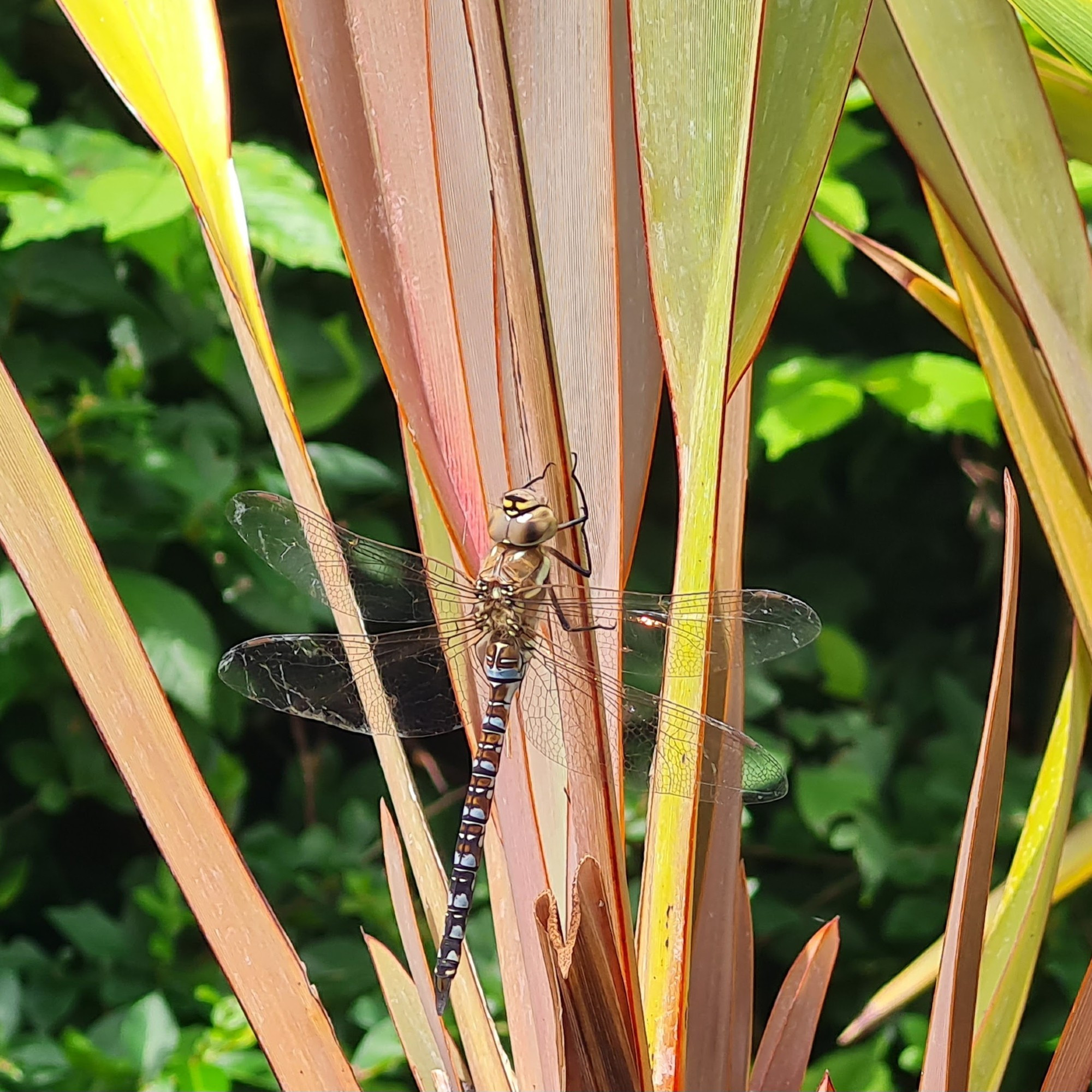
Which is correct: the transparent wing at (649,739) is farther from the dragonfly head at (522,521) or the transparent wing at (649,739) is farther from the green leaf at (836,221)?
the green leaf at (836,221)

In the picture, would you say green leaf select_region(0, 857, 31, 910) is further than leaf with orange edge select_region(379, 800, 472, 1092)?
Yes

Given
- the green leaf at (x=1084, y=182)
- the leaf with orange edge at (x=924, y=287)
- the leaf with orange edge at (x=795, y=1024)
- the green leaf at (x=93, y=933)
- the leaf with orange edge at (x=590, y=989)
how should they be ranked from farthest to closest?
the green leaf at (x=93, y=933)
the green leaf at (x=1084, y=182)
the leaf with orange edge at (x=924, y=287)
the leaf with orange edge at (x=795, y=1024)
the leaf with orange edge at (x=590, y=989)

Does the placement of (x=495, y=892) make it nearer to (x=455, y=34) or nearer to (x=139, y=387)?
(x=455, y=34)

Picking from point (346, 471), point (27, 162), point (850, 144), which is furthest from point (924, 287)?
point (27, 162)

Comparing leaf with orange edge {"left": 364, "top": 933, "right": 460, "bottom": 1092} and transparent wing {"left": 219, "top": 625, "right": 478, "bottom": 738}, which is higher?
transparent wing {"left": 219, "top": 625, "right": 478, "bottom": 738}

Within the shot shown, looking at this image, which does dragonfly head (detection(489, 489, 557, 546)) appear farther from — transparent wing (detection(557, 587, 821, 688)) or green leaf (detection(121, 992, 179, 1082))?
green leaf (detection(121, 992, 179, 1082))

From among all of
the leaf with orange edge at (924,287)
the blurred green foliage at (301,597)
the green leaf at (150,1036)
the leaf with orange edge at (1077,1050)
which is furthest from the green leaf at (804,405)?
A: the green leaf at (150,1036)

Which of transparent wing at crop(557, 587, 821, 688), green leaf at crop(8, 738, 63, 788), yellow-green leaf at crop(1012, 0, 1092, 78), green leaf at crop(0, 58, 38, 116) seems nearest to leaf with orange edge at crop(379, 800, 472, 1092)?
transparent wing at crop(557, 587, 821, 688)
